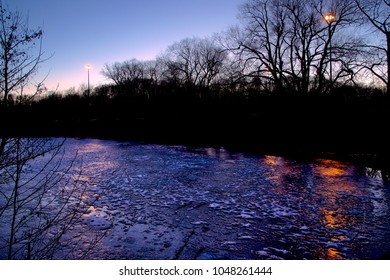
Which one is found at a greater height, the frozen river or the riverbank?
the riverbank

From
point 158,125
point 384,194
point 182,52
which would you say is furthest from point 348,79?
point 182,52

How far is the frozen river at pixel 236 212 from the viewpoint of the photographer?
14.3 ft

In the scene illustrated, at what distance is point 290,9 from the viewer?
26094 millimetres

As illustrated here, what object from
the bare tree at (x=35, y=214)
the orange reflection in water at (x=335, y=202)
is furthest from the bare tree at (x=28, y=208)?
the orange reflection in water at (x=335, y=202)

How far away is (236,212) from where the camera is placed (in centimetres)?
605

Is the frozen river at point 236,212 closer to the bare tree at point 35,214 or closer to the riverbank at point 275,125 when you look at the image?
the bare tree at point 35,214

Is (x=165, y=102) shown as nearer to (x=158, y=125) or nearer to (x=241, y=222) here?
(x=158, y=125)

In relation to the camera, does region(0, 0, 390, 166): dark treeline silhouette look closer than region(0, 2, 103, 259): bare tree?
No

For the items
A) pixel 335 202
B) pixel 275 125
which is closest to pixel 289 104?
pixel 275 125

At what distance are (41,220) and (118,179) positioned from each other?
11.8ft

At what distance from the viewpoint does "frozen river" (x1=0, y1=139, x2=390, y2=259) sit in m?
4.36

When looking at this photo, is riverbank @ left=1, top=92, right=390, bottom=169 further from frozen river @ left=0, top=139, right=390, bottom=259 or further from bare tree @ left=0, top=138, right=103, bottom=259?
frozen river @ left=0, top=139, right=390, bottom=259

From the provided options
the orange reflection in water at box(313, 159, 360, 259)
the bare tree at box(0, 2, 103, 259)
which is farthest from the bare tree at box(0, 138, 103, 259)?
the orange reflection in water at box(313, 159, 360, 259)

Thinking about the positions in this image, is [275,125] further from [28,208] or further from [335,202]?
[28,208]
